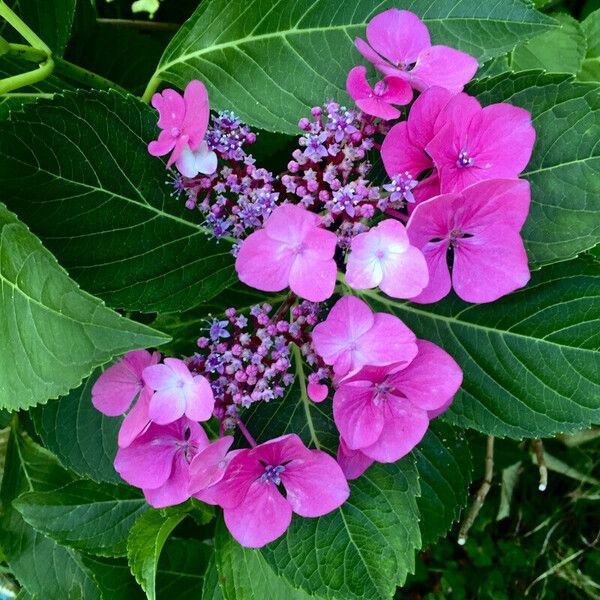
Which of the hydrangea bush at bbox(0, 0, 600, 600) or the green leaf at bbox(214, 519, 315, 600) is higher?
the hydrangea bush at bbox(0, 0, 600, 600)

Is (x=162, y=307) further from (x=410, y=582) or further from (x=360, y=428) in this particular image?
(x=410, y=582)

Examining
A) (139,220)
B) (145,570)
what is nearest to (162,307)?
(139,220)

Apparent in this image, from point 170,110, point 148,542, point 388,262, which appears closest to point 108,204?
point 170,110

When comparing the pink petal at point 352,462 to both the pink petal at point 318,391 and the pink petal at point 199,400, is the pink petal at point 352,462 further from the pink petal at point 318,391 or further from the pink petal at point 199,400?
the pink petal at point 199,400

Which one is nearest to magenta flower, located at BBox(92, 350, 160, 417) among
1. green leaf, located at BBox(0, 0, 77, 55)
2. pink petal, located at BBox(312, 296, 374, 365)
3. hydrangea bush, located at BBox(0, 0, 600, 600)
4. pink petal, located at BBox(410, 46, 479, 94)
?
hydrangea bush, located at BBox(0, 0, 600, 600)

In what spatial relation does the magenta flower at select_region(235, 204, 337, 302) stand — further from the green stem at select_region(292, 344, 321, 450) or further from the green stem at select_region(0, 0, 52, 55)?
the green stem at select_region(0, 0, 52, 55)

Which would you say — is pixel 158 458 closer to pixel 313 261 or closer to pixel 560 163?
pixel 313 261

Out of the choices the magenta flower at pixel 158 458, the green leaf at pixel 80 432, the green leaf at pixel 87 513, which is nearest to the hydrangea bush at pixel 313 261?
the magenta flower at pixel 158 458
